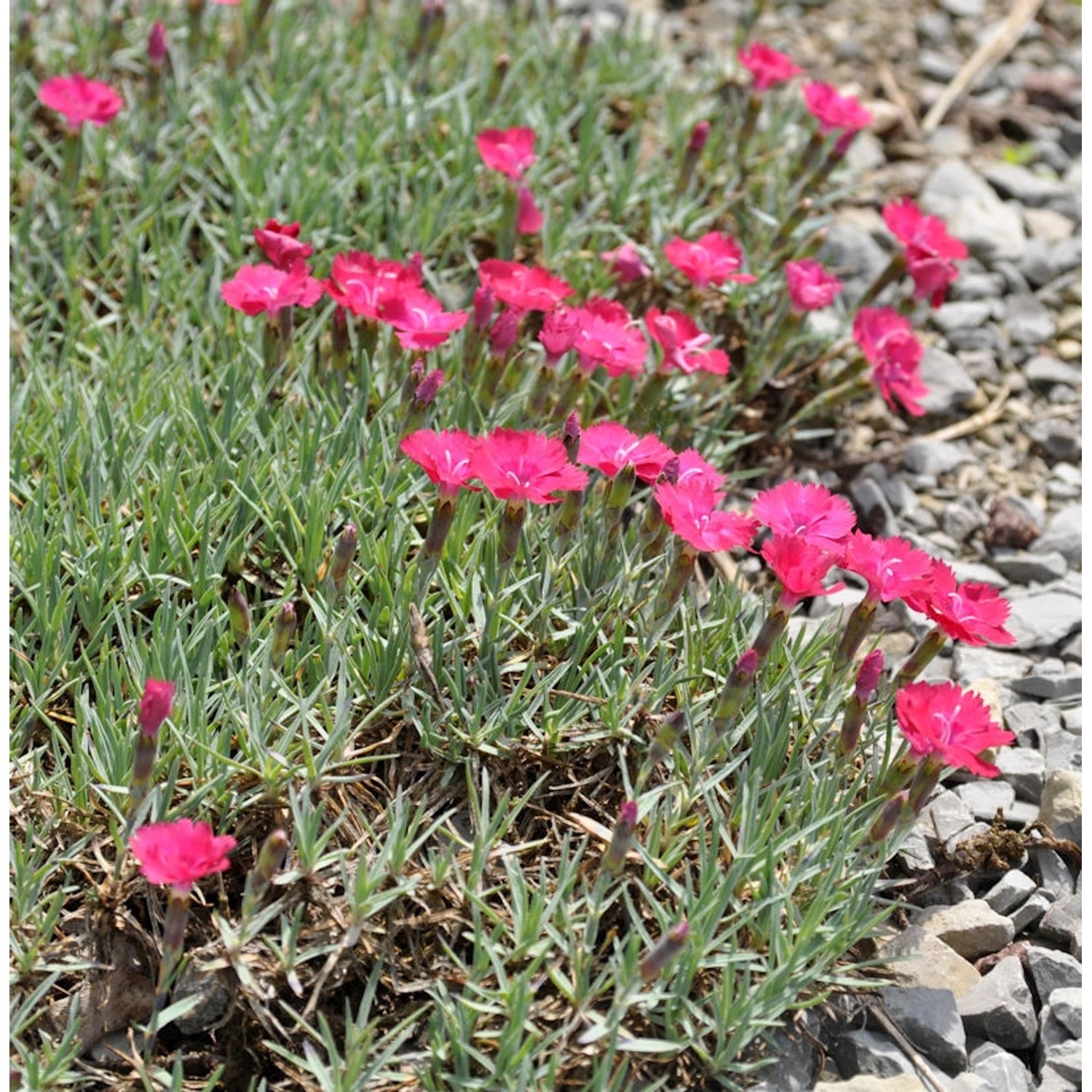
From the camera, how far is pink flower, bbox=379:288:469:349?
7.47 ft

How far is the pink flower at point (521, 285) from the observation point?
2.40m

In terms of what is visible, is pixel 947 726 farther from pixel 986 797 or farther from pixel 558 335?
pixel 558 335

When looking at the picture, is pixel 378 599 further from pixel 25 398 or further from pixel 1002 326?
pixel 1002 326

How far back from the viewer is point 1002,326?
3418 mm

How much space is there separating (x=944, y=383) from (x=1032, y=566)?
1.76 feet

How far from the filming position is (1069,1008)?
1.97 meters

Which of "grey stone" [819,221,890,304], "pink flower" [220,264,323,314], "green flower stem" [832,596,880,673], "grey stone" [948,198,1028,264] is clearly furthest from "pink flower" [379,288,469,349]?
"grey stone" [948,198,1028,264]

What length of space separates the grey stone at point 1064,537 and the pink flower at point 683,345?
34.0 inches

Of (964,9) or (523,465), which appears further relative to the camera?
(964,9)

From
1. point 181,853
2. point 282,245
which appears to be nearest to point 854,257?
point 282,245

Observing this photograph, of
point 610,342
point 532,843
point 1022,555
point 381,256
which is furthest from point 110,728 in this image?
point 1022,555

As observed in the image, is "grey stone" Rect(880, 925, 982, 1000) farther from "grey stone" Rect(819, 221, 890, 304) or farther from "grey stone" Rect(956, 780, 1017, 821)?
"grey stone" Rect(819, 221, 890, 304)

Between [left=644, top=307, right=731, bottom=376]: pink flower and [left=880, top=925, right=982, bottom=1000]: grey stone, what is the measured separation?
967mm

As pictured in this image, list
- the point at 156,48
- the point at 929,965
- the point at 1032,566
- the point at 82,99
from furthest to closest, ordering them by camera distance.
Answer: the point at 156,48 → the point at 1032,566 → the point at 82,99 → the point at 929,965
